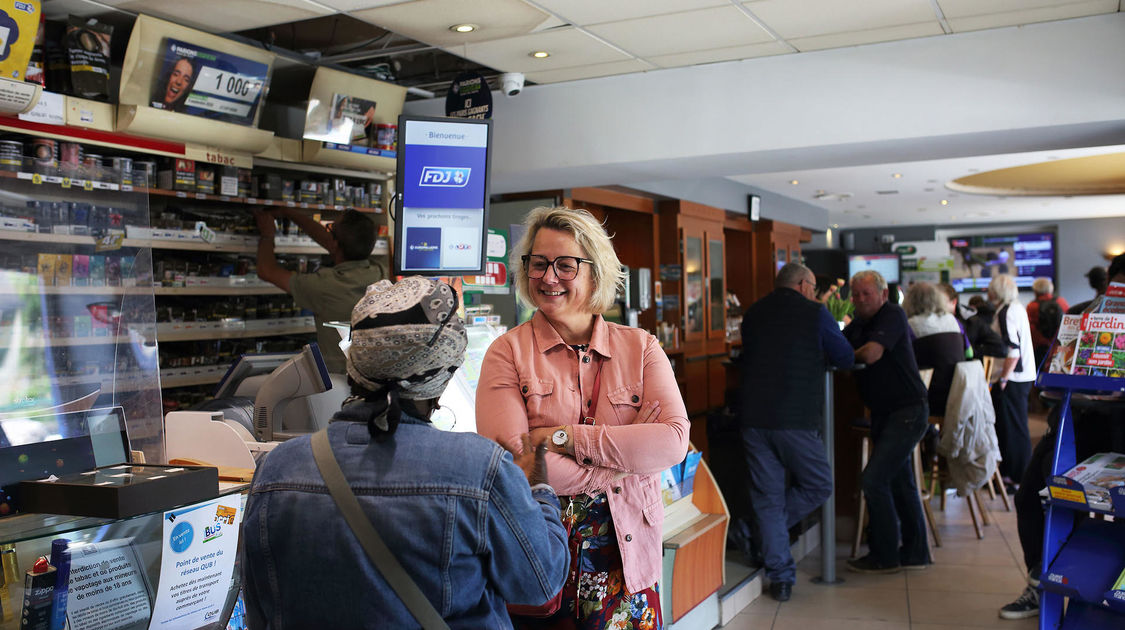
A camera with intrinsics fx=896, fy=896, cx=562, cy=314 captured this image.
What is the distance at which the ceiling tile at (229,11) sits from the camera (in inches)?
158

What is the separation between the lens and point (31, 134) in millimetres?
3977

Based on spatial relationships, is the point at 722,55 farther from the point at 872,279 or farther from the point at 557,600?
the point at 557,600

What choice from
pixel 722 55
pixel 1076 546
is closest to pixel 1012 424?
pixel 1076 546

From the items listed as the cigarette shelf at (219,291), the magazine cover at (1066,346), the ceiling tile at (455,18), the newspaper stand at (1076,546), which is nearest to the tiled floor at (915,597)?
the newspaper stand at (1076,546)

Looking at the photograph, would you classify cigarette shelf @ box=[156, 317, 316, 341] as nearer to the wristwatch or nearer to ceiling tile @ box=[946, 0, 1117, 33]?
the wristwatch

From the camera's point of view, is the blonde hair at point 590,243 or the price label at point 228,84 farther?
the price label at point 228,84

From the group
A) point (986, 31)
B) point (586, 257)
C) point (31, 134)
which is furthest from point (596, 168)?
point (586, 257)

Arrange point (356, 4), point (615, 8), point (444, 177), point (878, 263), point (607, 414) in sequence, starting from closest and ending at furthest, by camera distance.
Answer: point (607, 414), point (444, 177), point (356, 4), point (615, 8), point (878, 263)

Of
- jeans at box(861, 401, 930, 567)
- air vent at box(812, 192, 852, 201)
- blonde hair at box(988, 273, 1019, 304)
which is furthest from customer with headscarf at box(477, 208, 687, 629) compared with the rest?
air vent at box(812, 192, 852, 201)

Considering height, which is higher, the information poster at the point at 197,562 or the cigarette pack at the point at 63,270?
the cigarette pack at the point at 63,270

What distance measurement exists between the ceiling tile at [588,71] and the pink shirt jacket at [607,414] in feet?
10.5

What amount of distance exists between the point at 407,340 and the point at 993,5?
381cm

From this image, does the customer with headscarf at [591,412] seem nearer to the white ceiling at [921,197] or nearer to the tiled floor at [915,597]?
the tiled floor at [915,597]

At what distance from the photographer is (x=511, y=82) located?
17.3ft
